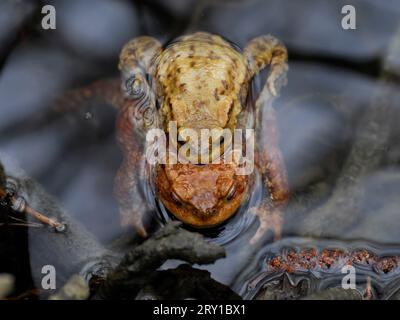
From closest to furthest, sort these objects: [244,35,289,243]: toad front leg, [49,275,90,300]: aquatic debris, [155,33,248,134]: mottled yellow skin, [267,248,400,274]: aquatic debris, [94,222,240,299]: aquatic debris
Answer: [94,222,240,299]: aquatic debris → [49,275,90,300]: aquatic debris → [267,248,400,274]: aquatic debris → [244,35,289,243]: toad front leg → [155,33,248,134]: mottled yellow skin

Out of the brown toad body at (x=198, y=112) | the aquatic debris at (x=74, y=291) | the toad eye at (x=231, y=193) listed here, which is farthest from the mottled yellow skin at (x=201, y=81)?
the aquatic debris at (x=74, y=291)

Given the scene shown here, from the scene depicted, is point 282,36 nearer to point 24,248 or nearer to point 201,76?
point 201,76

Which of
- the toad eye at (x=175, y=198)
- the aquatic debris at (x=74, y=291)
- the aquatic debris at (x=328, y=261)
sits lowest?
the aquatic debris at (x=328, y=261)

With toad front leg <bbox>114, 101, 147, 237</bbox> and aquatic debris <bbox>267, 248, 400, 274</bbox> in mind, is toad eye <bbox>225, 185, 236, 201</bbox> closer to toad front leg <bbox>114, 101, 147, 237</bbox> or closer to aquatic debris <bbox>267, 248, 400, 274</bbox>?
aquatic debris <bbox>267, 248, 400, 274</bbox>

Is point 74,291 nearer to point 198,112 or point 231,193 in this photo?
point 231,193

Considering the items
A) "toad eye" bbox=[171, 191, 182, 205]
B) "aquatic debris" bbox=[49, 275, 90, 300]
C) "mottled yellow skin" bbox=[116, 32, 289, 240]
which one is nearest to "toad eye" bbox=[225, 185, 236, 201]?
"mottled yellow skin" bbox=[116, 32, 289, 240]

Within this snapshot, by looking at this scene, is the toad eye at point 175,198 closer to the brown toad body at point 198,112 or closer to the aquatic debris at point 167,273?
the brown toad body at point 198,112
